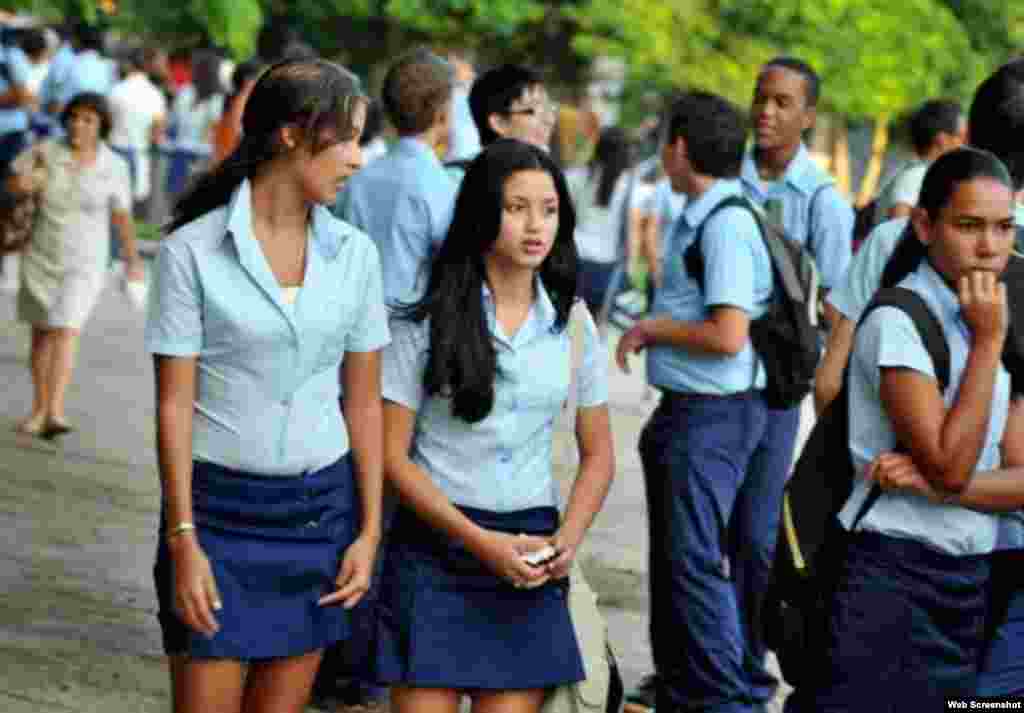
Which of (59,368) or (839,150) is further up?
(59,368)

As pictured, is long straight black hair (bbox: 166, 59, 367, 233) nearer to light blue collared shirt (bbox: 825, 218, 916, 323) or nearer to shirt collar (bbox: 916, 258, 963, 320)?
shirt collar (bbox: 916, 258, 963, 320)

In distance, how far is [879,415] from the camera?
5.11 meters

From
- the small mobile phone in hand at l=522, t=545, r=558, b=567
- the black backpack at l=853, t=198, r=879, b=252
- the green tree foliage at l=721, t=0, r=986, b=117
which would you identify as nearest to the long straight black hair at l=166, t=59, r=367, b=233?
the small mobile phone in hand at l=522, t=545, r=558, b=567

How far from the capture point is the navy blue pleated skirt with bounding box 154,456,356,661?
4891mm

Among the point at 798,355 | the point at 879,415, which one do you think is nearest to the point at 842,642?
the point at 879,415

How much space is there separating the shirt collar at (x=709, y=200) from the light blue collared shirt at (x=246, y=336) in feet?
8.82

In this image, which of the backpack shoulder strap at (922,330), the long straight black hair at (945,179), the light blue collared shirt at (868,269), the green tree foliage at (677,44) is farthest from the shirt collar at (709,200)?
the green tree foliage at (677,44)

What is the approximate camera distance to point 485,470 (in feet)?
17.8

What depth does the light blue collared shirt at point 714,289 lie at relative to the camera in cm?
739

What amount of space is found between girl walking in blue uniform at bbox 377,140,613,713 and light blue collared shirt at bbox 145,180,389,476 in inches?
18.2

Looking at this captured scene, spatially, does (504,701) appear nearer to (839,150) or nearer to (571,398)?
(571,398)

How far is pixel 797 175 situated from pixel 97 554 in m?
3.21

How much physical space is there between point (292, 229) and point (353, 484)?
2.19 ft

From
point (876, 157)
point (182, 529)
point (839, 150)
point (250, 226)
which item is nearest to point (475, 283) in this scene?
point (250, 226)
